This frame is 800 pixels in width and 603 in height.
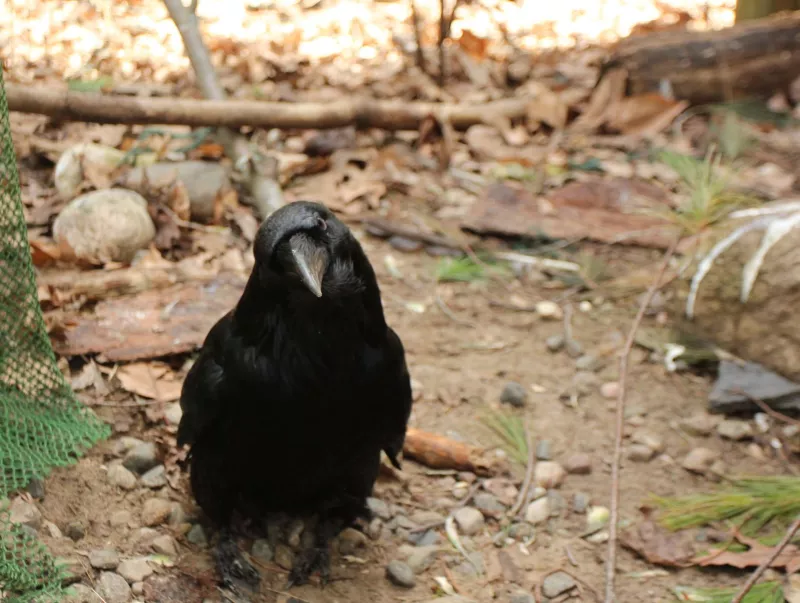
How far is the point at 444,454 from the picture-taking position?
132 inches

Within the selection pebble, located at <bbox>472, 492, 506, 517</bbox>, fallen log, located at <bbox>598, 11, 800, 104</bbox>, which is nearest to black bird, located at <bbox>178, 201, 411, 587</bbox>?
pebble, located at <bbox>472, 492, 506, 517</bbox>

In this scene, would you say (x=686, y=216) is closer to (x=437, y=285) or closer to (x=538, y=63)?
(x=437, y=285)

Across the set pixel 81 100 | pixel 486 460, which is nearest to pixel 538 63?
pixel 81 100

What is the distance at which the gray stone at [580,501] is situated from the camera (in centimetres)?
323

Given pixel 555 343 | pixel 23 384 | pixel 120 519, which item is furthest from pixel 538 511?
pixel 23 384

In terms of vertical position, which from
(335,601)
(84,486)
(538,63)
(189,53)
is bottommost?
(335,601)

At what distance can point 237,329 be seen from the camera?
255cm

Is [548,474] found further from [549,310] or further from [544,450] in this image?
[549,310]

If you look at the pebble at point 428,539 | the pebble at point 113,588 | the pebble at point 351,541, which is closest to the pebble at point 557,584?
the pebble at point 428,539

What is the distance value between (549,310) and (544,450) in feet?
3.34

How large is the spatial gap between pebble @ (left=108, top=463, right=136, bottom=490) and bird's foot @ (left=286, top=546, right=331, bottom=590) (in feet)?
1.93

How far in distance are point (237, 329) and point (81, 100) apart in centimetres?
249

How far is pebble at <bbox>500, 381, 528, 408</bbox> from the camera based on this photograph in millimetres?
3719

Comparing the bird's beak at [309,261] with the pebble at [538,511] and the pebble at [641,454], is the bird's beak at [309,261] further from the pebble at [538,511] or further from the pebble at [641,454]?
the pebble at [641,454]
